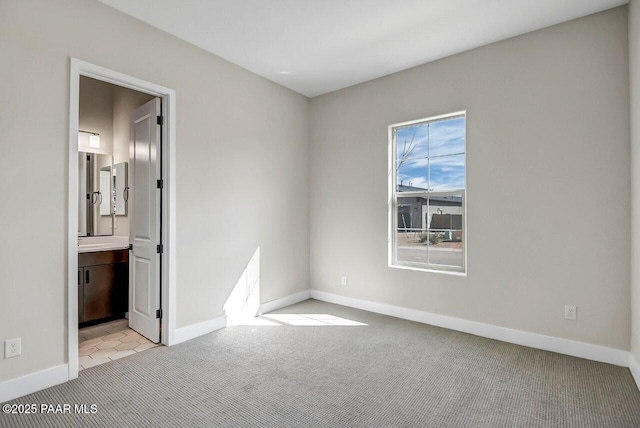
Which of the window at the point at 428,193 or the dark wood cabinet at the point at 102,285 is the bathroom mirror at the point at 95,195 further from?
the window at the point at 428,193

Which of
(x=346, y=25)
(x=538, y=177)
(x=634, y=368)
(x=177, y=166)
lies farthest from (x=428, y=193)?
(x=177, y=166)

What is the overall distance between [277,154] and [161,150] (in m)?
1.51

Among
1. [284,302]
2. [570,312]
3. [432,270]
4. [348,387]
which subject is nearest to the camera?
[348,387]

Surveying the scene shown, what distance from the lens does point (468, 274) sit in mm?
3453

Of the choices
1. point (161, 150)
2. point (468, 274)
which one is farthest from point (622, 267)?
point (161, 150)

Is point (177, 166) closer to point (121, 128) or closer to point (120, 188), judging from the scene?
point (120, 188)

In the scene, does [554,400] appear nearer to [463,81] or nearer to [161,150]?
[463,81]

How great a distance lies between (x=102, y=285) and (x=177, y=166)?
6.03 ft

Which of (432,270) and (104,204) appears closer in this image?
(432,270)

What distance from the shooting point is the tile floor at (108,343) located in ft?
9.46

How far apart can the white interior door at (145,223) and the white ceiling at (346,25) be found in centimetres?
81

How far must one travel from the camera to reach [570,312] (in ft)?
9.55

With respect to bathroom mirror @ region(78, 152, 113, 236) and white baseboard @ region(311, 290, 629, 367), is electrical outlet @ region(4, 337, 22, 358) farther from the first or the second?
white baseboard @ region(311, 290, 629, 367)

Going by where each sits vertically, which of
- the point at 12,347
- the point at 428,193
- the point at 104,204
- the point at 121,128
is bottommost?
the point at 12,347
